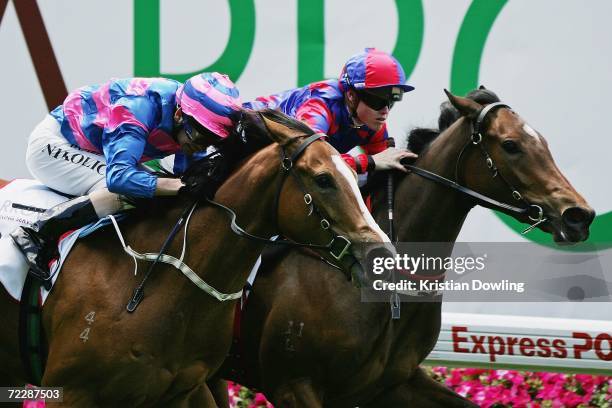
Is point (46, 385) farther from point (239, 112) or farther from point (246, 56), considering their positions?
point (246, 56)

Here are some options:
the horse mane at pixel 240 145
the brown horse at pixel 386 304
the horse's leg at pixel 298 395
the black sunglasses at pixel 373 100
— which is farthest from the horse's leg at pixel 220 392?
the black sunglasses at pixel 373 100

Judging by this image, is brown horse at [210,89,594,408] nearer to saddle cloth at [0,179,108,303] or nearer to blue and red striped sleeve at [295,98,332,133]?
blue and red striped sleeve at [295,98,332,133]

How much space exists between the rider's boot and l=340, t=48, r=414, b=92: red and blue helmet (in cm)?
130

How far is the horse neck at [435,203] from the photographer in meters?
4.75

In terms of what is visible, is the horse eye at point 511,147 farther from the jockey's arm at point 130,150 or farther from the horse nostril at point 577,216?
the jockey's arm at point 130,150

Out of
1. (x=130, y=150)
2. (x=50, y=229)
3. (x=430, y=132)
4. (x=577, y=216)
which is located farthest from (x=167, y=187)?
(x=577, y=216)

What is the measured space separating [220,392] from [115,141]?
4.88ft

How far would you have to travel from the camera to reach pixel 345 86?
16.2ft

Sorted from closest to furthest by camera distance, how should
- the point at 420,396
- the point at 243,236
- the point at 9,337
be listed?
1. the point at 243,236
2. the point at 9,337
3. the point at 420,396

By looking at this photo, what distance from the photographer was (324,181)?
12.5ft

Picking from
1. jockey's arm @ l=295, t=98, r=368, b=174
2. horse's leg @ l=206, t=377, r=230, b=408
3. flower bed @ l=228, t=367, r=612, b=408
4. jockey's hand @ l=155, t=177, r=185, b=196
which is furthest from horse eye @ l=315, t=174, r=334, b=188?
flower bed @ l=228, t=367, r=612, b=408

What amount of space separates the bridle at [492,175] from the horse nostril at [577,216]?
0.33ft

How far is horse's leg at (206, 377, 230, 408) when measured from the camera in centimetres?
507

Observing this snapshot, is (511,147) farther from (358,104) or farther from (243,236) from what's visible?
(243,236)
